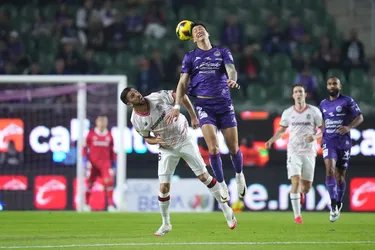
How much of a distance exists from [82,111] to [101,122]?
0.50 metres

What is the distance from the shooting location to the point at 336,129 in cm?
1736

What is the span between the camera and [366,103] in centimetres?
2502

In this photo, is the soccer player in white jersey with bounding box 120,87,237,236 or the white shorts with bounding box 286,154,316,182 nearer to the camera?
the soccer player in white jersey with bounding box 120,87,237,236

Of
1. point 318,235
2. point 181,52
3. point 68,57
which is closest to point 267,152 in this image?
point 181,52

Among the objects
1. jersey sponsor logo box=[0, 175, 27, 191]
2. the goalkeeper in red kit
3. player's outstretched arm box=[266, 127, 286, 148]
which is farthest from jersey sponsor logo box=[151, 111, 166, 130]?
jersey sponsor logo box=[0, 175, 27, 191]

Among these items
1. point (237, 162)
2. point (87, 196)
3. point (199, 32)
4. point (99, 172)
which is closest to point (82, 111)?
point (99, 172)

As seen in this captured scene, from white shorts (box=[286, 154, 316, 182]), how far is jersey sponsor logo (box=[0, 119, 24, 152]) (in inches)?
269

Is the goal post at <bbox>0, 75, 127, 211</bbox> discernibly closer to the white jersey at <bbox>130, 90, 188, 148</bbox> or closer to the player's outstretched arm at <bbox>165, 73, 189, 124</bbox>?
the player's outstretched arm at <bbox>165, 73, 189, 124</bbox>

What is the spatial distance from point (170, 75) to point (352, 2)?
20.1ft

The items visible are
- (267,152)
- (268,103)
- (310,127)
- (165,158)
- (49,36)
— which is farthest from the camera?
(49,36)

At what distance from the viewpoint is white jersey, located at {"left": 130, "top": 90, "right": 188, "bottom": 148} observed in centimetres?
1387

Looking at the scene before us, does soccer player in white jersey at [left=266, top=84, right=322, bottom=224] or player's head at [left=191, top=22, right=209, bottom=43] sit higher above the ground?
player's head at [left=191, top=22, right=209, bottom=43]

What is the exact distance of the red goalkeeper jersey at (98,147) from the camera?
22656mm

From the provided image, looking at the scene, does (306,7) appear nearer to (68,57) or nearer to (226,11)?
(226,11)
